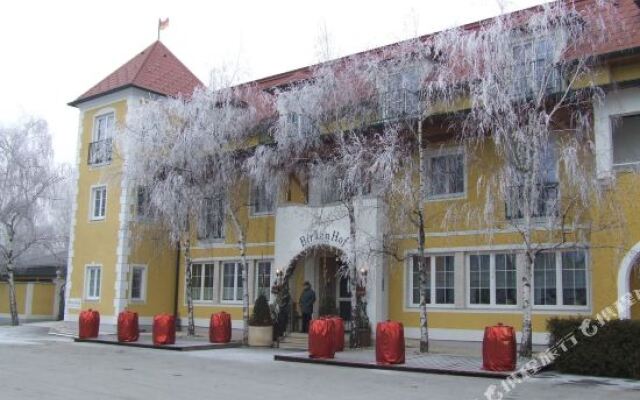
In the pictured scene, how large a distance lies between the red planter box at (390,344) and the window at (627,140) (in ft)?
23.2

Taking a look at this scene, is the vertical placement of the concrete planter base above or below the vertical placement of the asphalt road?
above

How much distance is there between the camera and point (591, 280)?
1733 cm

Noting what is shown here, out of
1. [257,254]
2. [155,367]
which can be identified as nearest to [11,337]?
[257,254]

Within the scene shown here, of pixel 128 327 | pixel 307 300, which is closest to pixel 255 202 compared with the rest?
pixel 307 300

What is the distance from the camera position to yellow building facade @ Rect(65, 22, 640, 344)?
17.0 meters

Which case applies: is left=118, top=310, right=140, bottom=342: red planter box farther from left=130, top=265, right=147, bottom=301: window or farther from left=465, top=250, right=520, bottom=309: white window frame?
left=465, top=250, right=520, bottom=309: white window frame

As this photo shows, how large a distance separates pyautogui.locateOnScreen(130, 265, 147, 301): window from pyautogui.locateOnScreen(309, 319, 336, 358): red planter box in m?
11.7

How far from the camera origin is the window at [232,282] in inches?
1009

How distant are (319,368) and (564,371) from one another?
5.31m

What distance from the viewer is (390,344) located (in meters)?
15.8

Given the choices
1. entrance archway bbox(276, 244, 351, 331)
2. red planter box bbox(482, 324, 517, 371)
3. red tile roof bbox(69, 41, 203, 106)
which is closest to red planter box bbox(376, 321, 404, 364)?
red planter box bbox(482, 324, 517, 371)

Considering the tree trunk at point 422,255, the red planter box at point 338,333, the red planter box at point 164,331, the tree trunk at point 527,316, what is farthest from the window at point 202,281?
the tree trunk at point 527,316

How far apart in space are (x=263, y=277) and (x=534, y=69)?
12418mm

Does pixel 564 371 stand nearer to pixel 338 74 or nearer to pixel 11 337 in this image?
pixel 338 74
